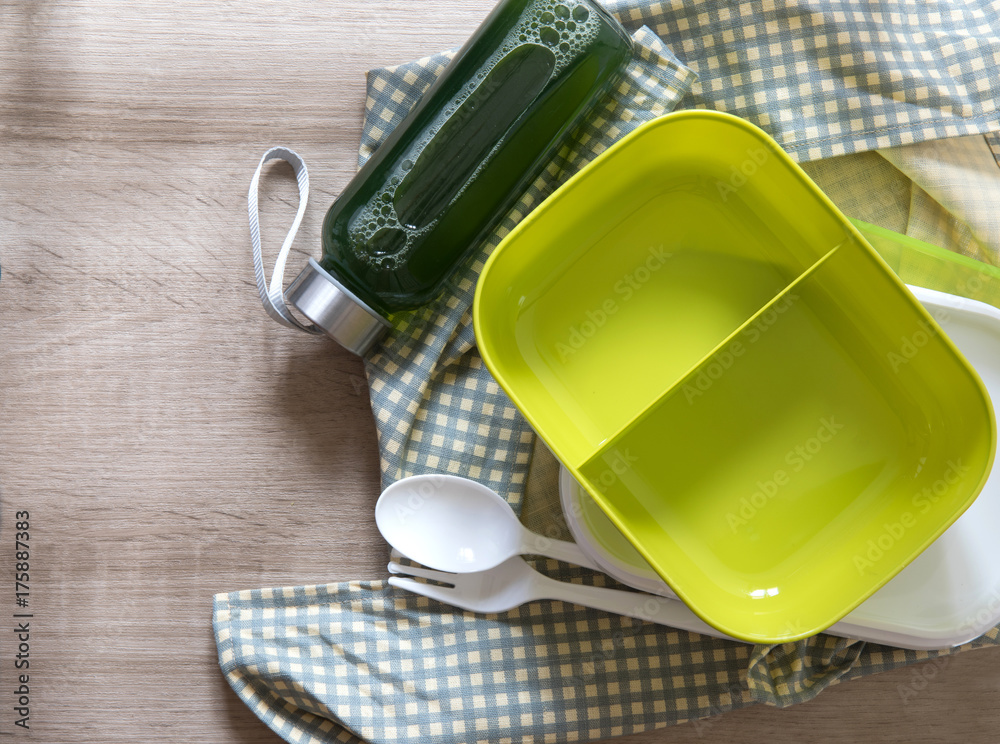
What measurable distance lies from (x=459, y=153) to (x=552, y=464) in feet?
1.12

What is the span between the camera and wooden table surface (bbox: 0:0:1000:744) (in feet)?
2.36

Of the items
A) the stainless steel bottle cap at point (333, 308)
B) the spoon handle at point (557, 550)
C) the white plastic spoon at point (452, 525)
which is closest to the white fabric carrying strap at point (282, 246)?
the stainless steel bottle cap at point (333, 308)

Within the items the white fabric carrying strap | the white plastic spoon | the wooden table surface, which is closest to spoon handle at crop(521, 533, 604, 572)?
the white plastic spoon

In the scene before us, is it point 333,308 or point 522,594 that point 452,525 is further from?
point 333,308

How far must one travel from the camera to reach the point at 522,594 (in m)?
0.67

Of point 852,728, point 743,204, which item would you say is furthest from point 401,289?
point 852,728

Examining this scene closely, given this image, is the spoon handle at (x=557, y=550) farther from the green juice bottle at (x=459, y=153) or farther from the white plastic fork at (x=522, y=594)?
the green juice bottle at (x=459, y=153)

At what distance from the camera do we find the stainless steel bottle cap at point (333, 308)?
66cm

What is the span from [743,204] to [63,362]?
0.78m

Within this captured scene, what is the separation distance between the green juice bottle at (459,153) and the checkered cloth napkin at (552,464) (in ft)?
0.14

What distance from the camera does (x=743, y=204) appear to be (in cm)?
66

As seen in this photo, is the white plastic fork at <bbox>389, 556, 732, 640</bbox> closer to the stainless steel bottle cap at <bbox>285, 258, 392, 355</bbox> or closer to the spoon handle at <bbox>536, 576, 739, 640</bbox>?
the spoon handle at <bbox>536, 576, 739, 640</bbox>

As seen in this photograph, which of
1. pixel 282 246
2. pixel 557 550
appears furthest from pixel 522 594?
pixel 282 246

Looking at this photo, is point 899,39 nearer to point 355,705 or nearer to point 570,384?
point 570,384
